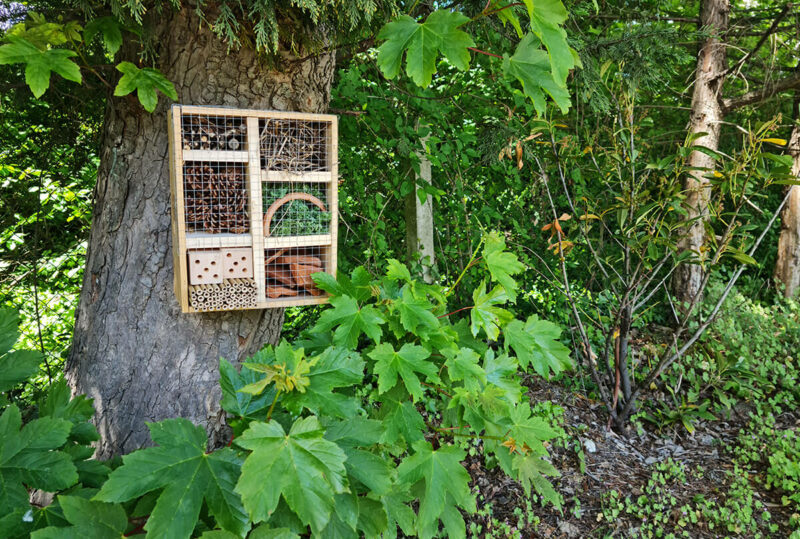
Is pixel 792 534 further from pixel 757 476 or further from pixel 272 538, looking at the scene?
pixel 272 538

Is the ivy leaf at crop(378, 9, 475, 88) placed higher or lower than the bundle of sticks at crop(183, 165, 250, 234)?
higher

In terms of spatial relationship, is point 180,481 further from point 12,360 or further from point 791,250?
point 791,250

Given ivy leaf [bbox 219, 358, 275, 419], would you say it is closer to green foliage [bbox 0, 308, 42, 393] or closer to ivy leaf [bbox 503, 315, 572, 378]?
green foliage [bbox 0, 308, 42, 393]

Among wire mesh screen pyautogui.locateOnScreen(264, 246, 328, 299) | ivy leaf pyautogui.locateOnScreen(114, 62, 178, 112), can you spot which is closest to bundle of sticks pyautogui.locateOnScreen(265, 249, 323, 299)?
wire mesh screen pyautogui.locateOnScreen(264, 246, 328, 299)

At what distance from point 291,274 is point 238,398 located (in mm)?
512

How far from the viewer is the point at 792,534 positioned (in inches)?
90.0

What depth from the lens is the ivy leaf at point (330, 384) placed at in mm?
1187

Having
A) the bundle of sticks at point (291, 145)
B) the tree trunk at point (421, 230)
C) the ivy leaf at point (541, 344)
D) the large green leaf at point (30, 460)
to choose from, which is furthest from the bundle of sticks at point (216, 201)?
the tree trunk at point (421, 230)

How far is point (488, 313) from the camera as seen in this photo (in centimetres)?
165

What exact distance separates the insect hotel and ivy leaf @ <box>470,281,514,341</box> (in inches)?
18.3

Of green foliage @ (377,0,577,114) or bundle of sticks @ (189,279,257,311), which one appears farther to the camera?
bundle of sticks @ (189,279,257,311)

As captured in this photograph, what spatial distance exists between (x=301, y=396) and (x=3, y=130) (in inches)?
104

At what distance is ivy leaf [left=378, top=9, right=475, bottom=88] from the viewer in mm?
1302

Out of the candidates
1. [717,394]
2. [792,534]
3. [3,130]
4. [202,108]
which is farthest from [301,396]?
[717,394]
